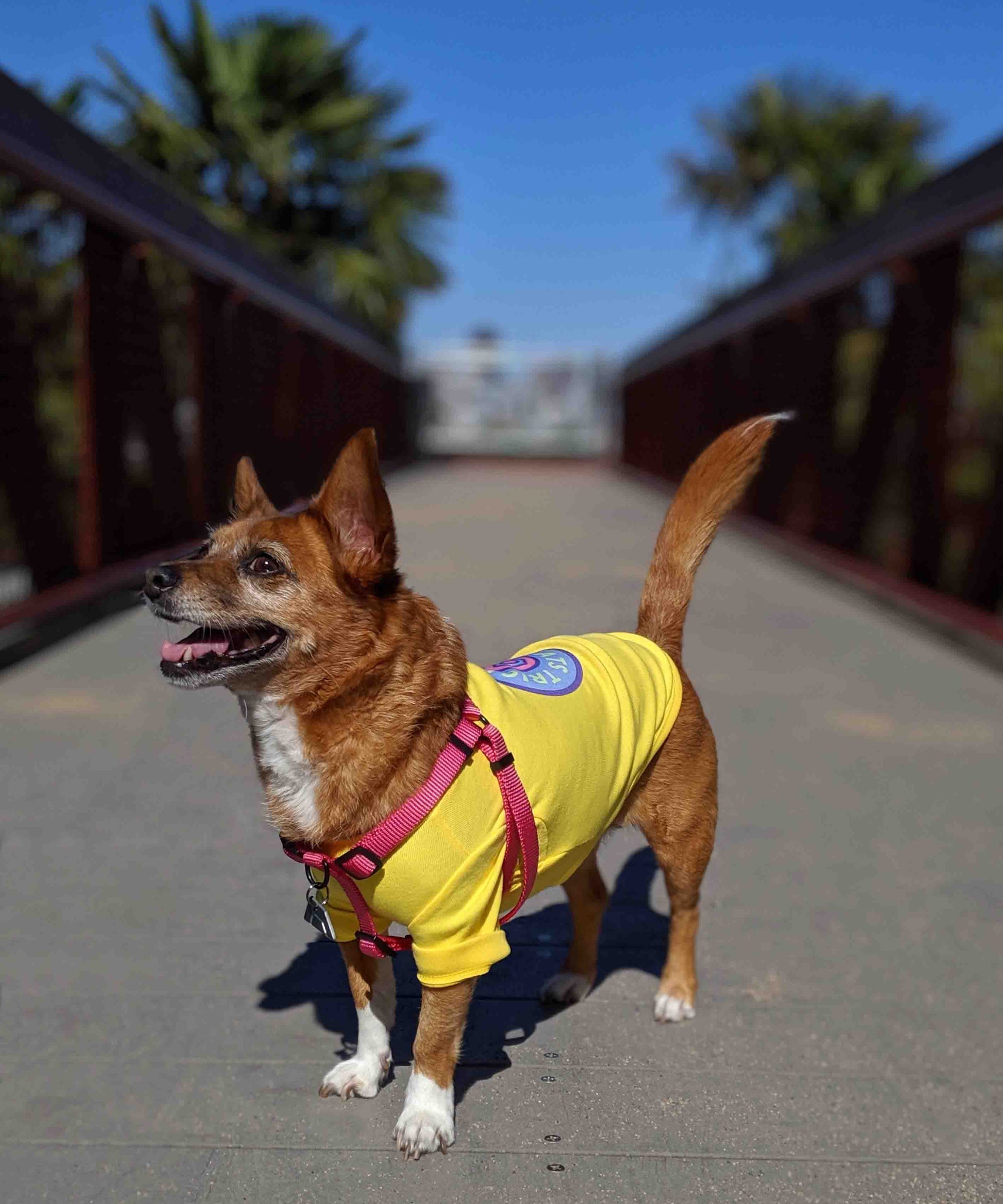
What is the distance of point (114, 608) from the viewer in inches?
328

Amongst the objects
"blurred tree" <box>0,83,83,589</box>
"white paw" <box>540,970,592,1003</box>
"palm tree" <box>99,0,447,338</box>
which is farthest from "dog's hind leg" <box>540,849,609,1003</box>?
"palm tree" <box>99,0,447,338</box>

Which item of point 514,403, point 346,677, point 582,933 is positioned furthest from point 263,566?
point 514,403

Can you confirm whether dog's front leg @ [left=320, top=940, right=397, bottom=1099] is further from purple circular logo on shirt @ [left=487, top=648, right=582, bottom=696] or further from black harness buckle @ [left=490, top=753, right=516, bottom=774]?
purple circular logo on shirt @ [left=487, top=648, right=582, bottom=696]

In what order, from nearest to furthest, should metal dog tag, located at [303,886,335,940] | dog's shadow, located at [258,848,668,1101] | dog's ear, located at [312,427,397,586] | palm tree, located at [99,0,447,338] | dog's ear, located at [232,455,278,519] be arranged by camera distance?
dog's ear, located at [312,427,397,586]
metal dog tag, located at [303,886,335,940]
dog's ear, located at [232,455,278,519]
dog's shadow, located at [258,848,668,1101]
palm tree, located at [99,0,447,338]

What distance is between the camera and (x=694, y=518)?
2.89 meters

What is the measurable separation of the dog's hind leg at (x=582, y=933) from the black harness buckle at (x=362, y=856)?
0.92m

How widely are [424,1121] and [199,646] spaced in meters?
1.17

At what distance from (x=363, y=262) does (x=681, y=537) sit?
1857 centimetres

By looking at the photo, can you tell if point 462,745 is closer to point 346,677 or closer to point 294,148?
point 346,677

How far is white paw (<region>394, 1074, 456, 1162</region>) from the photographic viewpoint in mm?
2297

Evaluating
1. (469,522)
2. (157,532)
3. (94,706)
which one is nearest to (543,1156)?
(94,706)

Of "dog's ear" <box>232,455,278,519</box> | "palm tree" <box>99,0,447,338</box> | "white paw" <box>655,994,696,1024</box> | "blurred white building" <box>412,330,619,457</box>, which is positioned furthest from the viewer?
"blurred white building" <box>412,330,619,457</box>

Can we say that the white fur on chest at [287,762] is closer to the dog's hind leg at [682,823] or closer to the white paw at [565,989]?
the dog's hind leg at [682,823]

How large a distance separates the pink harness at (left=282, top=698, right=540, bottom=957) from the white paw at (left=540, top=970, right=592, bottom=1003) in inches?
25.3
